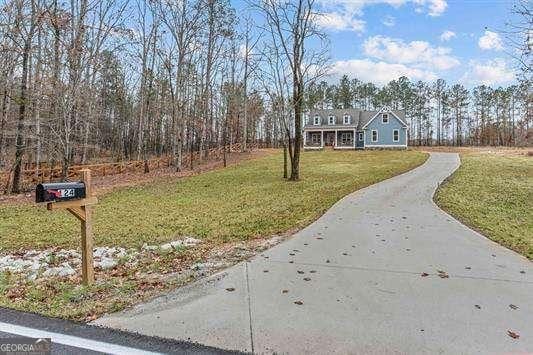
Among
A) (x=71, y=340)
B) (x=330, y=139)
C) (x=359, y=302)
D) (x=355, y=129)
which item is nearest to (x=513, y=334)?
(x=359, y=302)

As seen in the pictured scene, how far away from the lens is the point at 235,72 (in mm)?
35344

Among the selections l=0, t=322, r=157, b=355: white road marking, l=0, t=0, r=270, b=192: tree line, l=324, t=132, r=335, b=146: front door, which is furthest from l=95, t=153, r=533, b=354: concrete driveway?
l=324, t=132, r=335, b=146: front door

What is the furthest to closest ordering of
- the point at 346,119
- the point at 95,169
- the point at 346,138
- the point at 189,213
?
the point at 346,138 → the point at 346,119 → the point at 95,169 → the point at 189,213

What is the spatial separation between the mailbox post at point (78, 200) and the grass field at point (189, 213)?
234 centimetres

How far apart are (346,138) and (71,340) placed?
137 feet

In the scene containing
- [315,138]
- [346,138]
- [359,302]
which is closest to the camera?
[359,302]

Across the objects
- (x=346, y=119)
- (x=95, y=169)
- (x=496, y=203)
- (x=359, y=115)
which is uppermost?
(x=359, y=115)

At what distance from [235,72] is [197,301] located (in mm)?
32957

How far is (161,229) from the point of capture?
28.1 feet

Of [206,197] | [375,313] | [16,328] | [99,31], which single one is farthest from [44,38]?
[375,313]

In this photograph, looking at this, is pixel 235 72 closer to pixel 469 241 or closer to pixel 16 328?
pixel 469 241

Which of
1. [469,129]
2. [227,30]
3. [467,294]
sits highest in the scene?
[227,30]

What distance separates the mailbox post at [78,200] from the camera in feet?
13.6

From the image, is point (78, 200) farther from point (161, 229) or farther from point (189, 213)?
point (189, 213)
